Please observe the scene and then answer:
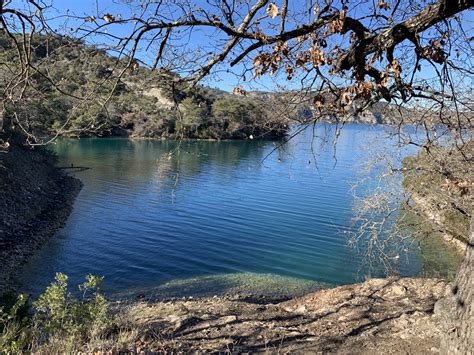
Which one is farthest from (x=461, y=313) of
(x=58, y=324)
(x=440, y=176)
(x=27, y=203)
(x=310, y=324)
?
(x=27, y=203)

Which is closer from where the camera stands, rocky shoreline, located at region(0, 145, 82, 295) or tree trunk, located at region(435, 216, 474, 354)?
tree trunk, located at region(435, 216, 474, 354)

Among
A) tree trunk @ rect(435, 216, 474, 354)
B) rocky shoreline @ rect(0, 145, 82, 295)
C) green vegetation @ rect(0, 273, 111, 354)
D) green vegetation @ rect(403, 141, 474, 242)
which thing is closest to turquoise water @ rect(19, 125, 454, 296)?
rocky shoreline @ rect(0, 145, 82, 295)

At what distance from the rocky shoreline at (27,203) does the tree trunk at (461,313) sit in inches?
466

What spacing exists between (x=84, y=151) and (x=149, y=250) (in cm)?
3395

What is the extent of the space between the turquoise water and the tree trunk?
2.31 meters

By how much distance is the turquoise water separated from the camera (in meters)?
14.1

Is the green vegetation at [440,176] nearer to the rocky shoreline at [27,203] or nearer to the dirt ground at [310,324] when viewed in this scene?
the dirt ground at [310,324]

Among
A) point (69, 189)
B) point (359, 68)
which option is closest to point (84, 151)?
point (69, 189)

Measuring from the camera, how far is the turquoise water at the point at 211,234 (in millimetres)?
14098

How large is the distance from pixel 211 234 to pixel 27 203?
9.14 meters

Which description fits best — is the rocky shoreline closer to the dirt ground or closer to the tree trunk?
the dirt ground

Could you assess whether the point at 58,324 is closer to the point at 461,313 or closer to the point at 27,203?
the point at 461,313

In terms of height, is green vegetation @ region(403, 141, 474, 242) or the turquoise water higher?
green vegetation @ region(403, 141, 474, 242)

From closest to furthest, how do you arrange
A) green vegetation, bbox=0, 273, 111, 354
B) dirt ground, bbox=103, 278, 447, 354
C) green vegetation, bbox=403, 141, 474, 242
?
green vegetation, bbox=0, 273, 111, 354
dirt ground, bbox=103, 278, 447, 354
green vegetation, bbox=403, 141, 474, 242
